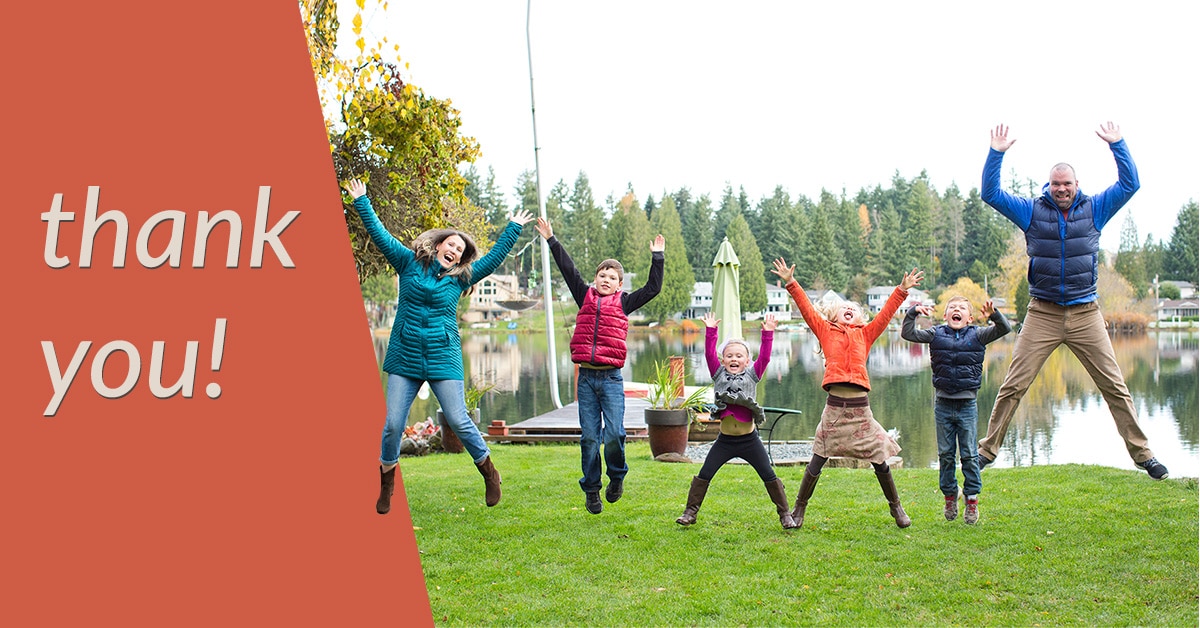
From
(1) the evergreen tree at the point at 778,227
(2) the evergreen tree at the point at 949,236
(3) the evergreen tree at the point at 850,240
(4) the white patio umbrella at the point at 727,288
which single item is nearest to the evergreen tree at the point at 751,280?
(1) the evergreen tree at the point at 778,227

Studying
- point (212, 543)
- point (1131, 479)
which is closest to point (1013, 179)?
point (1131, 479)

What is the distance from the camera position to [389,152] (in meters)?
8.64

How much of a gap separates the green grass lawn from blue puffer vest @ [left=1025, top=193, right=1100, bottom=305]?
1.35m

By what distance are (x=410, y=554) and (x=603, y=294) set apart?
69.1 inches

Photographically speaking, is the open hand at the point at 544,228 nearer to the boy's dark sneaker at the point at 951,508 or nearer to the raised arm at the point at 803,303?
the raised arm at the point at 803,303

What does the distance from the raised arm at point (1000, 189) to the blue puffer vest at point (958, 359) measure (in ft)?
2.19

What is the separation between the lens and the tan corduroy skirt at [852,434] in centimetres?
541

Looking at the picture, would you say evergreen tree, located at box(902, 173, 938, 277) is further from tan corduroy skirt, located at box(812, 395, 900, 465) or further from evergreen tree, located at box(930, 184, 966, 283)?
tan corduroy skirt, located at box(812, 395, 900, 465)

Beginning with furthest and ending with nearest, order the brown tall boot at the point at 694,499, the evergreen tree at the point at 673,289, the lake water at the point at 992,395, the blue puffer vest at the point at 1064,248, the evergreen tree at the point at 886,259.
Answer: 1. the evergreen tree at the point at 886,259
2. the evergreen tree at the point at 673,289
3. the lake water at the point at 992,395
4. the brown tall boot at the point at 694,499
5. the blue puffer vest at the point at 1064,248

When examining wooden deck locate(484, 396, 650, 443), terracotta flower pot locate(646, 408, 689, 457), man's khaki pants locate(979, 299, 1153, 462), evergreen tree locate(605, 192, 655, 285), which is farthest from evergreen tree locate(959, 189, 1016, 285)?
man's khaki pants locate(979, 299, 1153, 462)

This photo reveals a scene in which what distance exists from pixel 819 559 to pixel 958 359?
1351mm

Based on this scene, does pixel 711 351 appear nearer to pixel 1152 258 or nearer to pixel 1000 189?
pixel 1000 189

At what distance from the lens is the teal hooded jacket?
521 centimetres

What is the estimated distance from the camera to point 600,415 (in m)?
5.73
